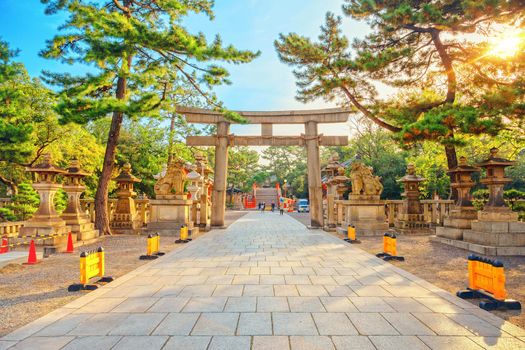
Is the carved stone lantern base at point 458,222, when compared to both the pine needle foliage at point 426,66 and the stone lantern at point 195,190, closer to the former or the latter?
the pine needle foliage at point 426,66

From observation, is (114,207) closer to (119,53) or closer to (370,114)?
(119,53)

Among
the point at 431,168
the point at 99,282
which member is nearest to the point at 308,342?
the point at 99,282

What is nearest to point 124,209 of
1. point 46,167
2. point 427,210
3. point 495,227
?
point 46,167

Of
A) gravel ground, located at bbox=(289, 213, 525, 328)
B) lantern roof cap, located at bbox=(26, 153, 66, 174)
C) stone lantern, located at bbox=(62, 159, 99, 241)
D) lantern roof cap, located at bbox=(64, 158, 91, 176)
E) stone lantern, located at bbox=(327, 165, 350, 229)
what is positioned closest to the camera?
gravel ground, located at bbox=(289, 213, 525, 328)

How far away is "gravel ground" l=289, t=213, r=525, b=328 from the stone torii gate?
5226mm

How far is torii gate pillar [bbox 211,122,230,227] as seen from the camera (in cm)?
1494

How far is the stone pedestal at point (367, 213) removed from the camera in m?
12.1

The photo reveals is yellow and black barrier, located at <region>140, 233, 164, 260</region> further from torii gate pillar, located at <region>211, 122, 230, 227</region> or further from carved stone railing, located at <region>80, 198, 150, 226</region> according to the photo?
torii gate pillar, located at <region>211, 122, 230, 227</region>

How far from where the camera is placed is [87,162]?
1558 cm

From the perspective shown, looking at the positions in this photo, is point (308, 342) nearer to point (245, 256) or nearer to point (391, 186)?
point (245, 256)

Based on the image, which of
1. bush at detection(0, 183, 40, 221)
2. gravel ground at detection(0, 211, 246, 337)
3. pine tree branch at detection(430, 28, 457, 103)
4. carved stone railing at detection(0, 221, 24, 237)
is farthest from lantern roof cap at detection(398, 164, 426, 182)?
bush at detection(0, 183, 40, 221)

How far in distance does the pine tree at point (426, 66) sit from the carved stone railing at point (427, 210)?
2.62 m

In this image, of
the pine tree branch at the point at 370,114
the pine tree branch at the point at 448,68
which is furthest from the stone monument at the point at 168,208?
the pine tree branch at the point at 448,68

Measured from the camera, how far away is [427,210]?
1373cm
